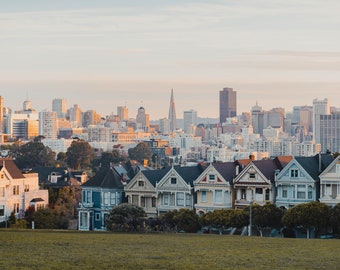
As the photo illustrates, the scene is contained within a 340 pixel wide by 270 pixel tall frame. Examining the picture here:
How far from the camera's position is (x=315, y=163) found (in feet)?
190

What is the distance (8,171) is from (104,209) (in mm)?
8486

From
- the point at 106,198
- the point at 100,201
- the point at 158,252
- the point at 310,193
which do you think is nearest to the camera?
the point at 158,252

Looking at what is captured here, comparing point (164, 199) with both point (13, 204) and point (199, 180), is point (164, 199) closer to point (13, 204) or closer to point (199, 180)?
point (199, 180)

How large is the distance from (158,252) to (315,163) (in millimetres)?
27477

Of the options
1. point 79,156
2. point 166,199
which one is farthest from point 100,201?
point 79,156

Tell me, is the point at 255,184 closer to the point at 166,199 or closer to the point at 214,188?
the point at 214,188

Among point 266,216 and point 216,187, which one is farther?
point 216,187

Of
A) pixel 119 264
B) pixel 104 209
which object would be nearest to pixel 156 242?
pixel 119 264

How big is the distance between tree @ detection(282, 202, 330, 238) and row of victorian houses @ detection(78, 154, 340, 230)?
9.37 feet

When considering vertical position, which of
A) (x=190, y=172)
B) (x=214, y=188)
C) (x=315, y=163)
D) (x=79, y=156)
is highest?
(x=79, y=156)

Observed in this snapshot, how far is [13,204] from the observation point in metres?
68.8

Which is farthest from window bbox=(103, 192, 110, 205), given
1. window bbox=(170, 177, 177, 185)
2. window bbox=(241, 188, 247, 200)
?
window bbox=(241, 188, 247, 200)

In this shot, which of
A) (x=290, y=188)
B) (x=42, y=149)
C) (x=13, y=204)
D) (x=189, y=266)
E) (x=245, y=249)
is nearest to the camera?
(x=189, y=266)

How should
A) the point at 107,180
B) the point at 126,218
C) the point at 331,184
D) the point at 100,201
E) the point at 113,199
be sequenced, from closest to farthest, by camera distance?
1. the point at 126,218
2. the point at 331,184
3. the point at 113,199
4. the point at 100,201
5. the point at 107,180
